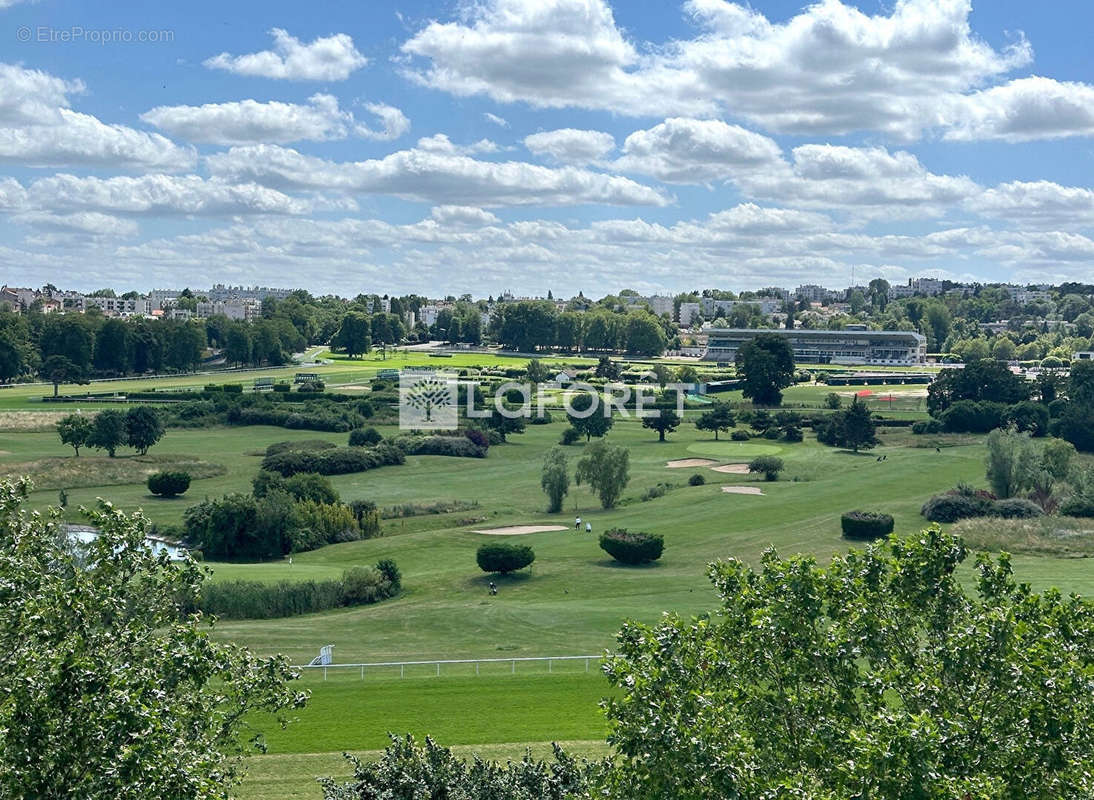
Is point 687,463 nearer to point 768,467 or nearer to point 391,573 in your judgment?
point 768,467

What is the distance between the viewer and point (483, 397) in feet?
354

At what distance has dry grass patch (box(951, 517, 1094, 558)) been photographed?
44.9m

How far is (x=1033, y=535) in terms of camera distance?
46.9 metres

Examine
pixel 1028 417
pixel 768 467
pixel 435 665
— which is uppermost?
pixel 1028 417

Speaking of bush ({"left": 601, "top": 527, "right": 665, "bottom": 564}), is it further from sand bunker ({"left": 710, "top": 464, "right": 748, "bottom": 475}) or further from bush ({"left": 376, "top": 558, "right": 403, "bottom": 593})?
sand bunker ({"left": 710, "top": 464, "right": 748, "bottom": 475})

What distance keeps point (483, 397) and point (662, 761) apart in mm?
95730

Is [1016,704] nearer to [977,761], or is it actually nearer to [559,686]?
[977,761]

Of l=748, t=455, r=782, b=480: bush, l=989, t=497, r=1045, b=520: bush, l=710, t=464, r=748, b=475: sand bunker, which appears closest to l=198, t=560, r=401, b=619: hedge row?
l=989, t=497, r=1045, b=520: bush

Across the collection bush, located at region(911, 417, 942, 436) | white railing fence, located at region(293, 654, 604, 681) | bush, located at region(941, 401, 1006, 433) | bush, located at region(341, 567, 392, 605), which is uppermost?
bush, located at region(941, 401, 1006, 433)

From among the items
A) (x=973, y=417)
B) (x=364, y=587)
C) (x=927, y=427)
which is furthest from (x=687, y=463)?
(x=364, y=587)

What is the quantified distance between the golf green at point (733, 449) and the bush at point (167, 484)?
36050 millimetres

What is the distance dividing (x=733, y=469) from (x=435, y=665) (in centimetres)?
4495

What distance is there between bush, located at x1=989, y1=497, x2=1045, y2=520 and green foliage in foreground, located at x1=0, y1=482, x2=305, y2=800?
43156 mm

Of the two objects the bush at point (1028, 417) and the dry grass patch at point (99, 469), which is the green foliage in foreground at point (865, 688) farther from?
the bush at point (1028, 417)
